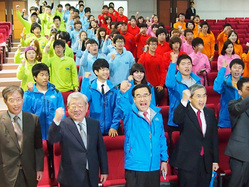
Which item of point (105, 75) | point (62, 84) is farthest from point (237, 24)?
point (105, 75)

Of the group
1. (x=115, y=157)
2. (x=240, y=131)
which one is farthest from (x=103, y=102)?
(x=240, y=131)

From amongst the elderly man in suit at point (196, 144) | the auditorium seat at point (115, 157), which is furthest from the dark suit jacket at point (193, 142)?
the auditorium seat at point (115, 157)

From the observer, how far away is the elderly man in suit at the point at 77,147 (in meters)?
2.86

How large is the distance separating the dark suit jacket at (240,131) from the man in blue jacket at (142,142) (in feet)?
2.27

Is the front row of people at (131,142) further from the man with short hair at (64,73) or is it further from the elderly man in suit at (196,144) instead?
the man with short hair at (64,73)

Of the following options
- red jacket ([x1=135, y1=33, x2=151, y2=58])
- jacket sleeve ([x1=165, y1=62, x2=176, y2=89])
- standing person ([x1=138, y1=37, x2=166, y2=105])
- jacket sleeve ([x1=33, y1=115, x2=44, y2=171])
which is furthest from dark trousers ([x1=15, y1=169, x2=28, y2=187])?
red jacket ([x1=135, y1=33, x2=151, y2=58])

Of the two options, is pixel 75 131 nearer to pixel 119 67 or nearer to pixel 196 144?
pixel 196 144

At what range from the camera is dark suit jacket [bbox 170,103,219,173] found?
3.27 m

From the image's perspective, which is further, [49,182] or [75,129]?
[49,182]

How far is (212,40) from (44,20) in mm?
4287

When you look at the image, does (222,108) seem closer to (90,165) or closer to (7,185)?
(90,165)

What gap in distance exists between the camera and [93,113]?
152 inches

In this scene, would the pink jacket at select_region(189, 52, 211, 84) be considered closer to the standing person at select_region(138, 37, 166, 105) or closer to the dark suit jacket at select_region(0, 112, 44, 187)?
the standing person at select_region(138, 37, 166, 105)

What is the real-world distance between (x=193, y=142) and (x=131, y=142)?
1.95 ft
